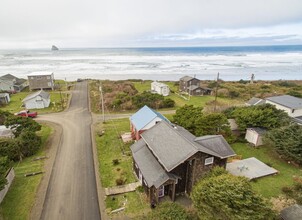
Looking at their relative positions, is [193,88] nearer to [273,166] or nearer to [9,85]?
[273,166]

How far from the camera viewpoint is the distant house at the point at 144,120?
27016mm

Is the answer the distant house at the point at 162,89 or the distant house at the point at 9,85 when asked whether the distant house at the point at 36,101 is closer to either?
the distant house at the point at 9,85

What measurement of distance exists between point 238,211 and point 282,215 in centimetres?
453

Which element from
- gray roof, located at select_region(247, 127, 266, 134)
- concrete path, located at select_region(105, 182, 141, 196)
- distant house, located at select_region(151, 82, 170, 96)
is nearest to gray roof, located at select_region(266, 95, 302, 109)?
gray roof, located at select_region(247, 127, 266, 134)

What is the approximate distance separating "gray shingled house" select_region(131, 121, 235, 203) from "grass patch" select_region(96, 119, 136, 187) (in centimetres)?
331

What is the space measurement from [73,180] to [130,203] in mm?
7114

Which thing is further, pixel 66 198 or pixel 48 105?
pixel 48 105

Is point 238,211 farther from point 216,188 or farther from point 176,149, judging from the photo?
point 176,149

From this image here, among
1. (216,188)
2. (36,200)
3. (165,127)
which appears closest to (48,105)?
(36,200)

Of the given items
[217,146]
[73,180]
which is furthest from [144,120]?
[217,146]

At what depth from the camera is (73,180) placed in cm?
2145

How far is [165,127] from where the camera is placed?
21156mm

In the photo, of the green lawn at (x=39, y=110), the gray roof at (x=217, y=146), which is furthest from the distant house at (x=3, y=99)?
the gray roof at (x=217, y=146)

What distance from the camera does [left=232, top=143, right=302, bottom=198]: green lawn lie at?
65.2 feet
